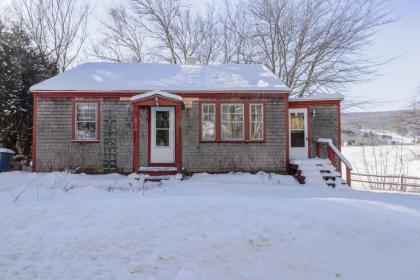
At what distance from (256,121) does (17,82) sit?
38.3 feet

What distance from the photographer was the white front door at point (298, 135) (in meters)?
11.5

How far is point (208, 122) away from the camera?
11.1 meters

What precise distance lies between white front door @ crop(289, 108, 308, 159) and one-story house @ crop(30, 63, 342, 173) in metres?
0.52

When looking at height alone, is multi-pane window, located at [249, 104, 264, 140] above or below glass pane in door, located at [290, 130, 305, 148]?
above

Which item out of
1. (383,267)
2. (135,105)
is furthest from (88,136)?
(383,267)

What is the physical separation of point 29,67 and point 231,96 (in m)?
10.9

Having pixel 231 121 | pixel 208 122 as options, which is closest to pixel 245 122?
pixel 231 121

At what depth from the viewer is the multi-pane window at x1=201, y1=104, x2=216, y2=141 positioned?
11086mm

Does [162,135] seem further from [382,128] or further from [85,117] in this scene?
[382,128]

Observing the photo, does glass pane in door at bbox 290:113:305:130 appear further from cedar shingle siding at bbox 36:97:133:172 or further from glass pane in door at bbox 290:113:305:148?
cedar shingle siding at bbox 36:97:133:172

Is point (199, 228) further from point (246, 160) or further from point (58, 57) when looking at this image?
point (58, 57)

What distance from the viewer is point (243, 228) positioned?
3520mm

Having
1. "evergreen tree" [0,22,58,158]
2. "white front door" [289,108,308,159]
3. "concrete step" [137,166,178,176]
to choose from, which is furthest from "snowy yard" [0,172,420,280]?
"evergreen tree" [0,22,58,158]

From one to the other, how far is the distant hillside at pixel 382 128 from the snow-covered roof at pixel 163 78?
17.0 m
